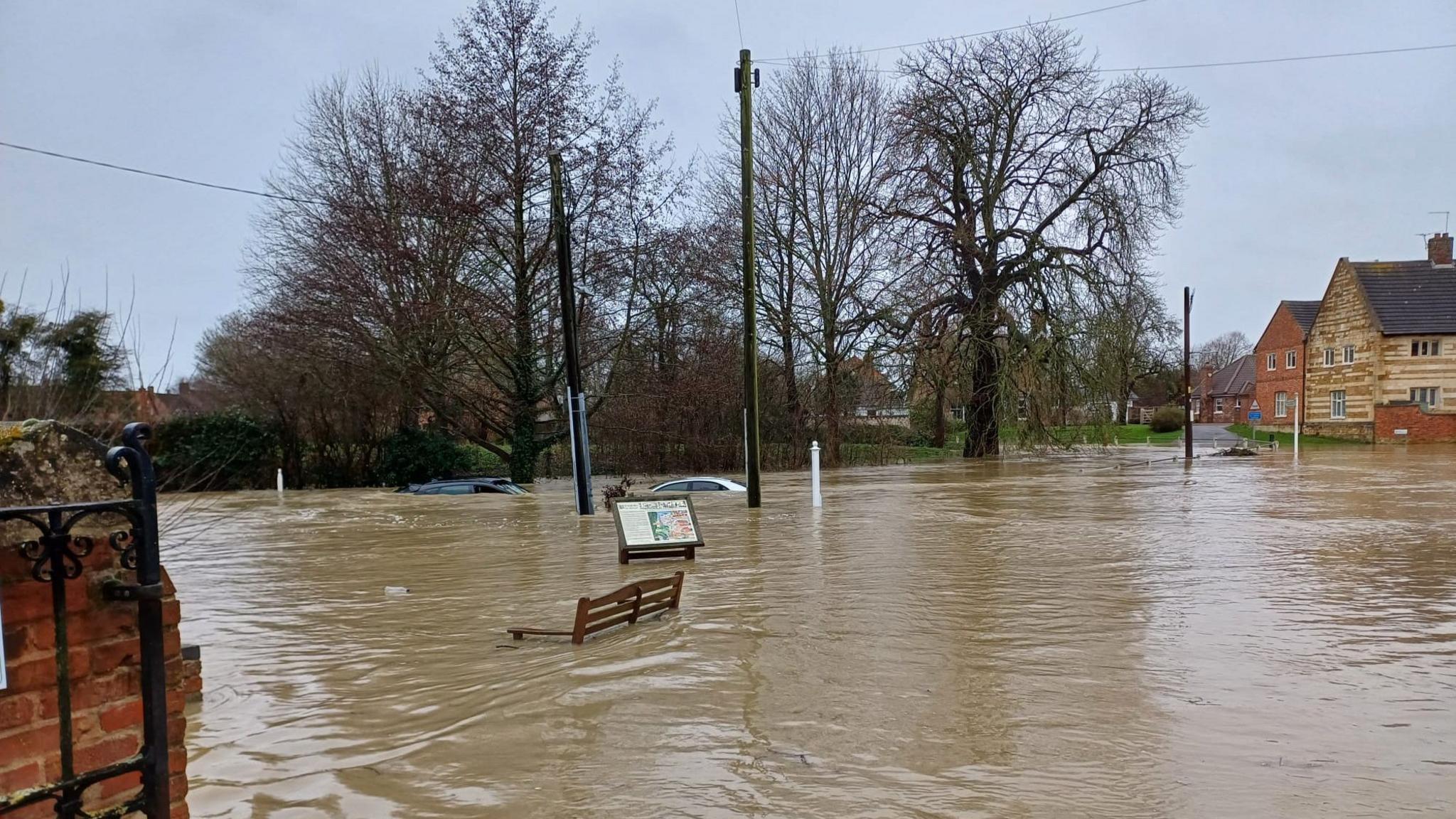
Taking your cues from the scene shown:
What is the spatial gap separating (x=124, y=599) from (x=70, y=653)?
19 cm

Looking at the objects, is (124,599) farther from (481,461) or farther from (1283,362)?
(1283,362)

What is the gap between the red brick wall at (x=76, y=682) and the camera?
2.61 meters

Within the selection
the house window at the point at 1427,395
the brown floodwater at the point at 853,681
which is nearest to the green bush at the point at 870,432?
the brown floodwater at the point at 853,681

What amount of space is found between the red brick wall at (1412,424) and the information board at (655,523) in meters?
48.1

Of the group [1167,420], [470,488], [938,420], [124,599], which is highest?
[938,420]

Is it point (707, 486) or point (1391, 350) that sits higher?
point (1391, 350)

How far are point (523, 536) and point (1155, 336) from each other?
30.5m

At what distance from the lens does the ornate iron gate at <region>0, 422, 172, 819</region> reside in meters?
2.62

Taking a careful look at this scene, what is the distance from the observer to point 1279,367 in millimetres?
59781

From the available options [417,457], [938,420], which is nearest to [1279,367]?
[938,420]

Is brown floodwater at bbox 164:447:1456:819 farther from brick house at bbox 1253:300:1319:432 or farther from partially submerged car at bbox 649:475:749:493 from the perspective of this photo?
brick house at bbox 1253:300:1319:432

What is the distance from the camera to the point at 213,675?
7.41m

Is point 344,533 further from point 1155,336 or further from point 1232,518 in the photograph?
point 1155,336

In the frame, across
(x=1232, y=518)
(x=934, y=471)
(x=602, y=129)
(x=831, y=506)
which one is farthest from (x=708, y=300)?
(x=1232, y=518)
